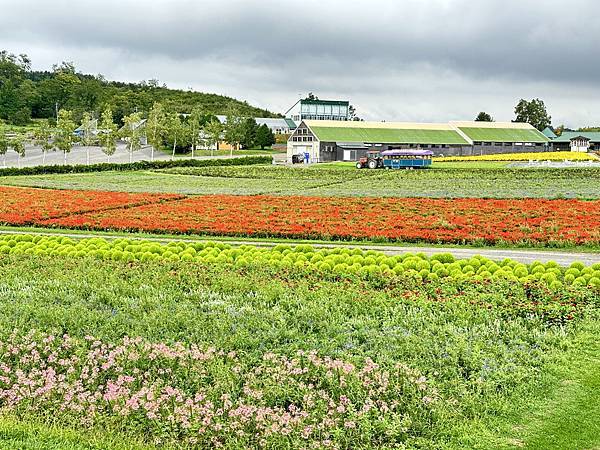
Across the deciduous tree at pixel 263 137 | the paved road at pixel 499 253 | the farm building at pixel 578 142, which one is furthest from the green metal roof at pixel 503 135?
the paved road at pixel 499 253

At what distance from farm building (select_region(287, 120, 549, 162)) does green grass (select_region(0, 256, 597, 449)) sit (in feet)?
253

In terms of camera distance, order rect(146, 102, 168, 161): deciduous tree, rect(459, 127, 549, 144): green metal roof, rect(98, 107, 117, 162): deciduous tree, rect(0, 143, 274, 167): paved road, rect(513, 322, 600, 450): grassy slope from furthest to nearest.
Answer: rect(459, 127, 549, 144): green metal roof → rect(146, 102, 168, 161): deciduous tree → rect(0, 143, 274, 167): paved road → rect(98, 107, 117, 162): deciduous tree → rect(513, 322, 600, 450): grassy slope

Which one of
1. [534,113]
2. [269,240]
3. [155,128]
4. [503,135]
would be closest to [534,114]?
[534,113]

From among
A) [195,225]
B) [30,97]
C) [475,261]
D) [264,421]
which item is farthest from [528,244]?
[30,97]

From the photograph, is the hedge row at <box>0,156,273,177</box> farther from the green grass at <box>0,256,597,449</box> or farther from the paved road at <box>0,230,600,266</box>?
the green grass at <box>0,256,597,449</box>

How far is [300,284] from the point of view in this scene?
13562 mm

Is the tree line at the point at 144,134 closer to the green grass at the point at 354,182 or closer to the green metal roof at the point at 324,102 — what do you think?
the green metal roof at the point at 324,102

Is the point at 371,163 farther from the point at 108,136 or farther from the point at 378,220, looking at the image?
the point at 378,220

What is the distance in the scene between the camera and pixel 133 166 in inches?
2965

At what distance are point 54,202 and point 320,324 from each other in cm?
2677

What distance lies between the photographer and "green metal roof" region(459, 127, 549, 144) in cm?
9950

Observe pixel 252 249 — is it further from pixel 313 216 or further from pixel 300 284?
pixel 313 216

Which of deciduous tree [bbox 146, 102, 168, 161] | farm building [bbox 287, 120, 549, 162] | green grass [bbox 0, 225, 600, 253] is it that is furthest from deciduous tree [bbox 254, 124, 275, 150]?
green grass [bbox 0, 225, 600, 253]

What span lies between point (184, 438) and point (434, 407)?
3032 millimetres
